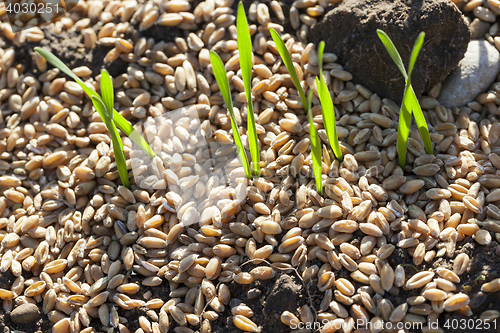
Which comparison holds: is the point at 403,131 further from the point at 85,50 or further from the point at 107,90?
the point at 85,50

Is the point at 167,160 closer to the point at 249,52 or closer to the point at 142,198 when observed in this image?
the point at 142,198

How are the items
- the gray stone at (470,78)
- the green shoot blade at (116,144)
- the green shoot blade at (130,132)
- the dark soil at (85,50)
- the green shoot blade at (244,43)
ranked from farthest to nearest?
the dark soil at (85,50)
the gray stone at (470,78)
the green shoot blade at (130,132)
the green shoot blade at (116,144)
the green shoot blade at (244,43)

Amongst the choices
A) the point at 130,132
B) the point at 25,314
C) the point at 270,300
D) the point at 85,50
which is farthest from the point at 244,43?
the point at 25,314

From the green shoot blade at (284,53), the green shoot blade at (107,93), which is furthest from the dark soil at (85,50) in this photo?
the green shoot blade at (284,53)

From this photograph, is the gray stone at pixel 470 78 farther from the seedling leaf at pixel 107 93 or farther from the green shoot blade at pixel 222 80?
the seedling leaf at pixel 107 93

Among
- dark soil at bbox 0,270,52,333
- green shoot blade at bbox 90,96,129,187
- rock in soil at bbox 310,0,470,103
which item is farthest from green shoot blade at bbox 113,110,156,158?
rock in soil at bbox 310,0,470,103

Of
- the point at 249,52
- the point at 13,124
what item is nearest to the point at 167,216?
the point at 249,52
